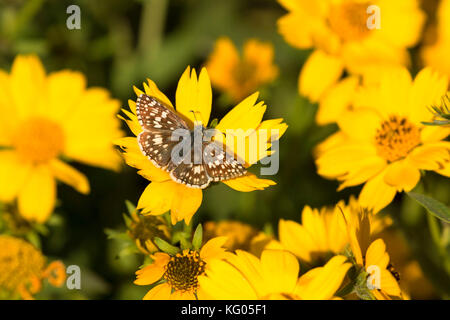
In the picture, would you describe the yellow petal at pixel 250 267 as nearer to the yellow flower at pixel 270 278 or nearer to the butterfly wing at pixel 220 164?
the yellow flower at pixel 270 278

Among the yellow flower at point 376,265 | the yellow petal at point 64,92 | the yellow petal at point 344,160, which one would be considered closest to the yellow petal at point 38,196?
the yellow petal at point 64,92

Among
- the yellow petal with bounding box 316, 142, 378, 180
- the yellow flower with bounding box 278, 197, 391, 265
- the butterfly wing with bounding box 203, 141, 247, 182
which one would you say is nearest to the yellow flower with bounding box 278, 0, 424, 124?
the yellow petal with bounding box 316, 142, 378, 180

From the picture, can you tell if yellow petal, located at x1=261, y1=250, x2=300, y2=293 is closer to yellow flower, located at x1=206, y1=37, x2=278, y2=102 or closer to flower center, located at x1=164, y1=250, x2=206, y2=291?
flower center, located at x1=164, y1=250, x2=206, y2=291

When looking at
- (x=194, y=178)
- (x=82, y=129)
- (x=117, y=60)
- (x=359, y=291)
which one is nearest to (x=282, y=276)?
(x=359, y=291)

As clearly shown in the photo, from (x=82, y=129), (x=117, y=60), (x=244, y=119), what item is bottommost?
(x=244, y=119)

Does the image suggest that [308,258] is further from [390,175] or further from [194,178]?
[194,178]

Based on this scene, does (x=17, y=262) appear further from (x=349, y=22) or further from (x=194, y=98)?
(x=349, y=22)
